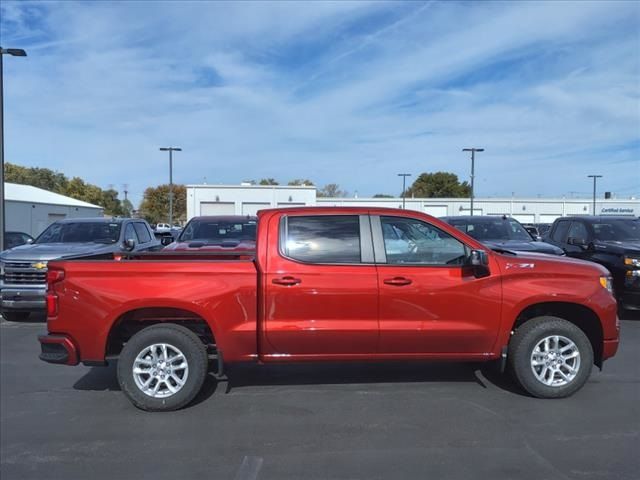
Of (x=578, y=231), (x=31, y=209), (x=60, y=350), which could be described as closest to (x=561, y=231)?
(x=578, y=231)

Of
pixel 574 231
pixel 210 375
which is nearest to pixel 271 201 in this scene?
pixel 574 231

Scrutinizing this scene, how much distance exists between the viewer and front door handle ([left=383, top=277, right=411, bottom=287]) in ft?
16.5

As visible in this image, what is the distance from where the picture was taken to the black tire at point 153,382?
4.94 metres

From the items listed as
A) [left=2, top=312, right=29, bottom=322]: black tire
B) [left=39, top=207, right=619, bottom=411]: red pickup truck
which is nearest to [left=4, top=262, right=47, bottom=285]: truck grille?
[left=2, top=312, right=29, bottom=322]: black tire

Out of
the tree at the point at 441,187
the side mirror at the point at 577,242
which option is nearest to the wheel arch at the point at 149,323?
the side mirror at the point at 577,242

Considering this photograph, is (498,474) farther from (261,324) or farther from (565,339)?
(261,324)

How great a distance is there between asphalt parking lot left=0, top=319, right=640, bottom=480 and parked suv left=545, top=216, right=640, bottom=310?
326 centimetres

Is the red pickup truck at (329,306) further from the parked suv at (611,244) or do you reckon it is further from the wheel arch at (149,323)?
the parked suv at (611,244)

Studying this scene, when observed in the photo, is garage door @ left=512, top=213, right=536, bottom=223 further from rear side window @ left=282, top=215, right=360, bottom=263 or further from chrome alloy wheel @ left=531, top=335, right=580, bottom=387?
rear side window @ left=282, top=215, right=360, bottom=263

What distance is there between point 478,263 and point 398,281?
0.75 metres

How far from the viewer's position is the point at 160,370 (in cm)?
498

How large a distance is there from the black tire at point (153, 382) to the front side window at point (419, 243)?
6.73ft

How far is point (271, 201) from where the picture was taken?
5359 cm

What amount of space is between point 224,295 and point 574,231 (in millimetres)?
9110
